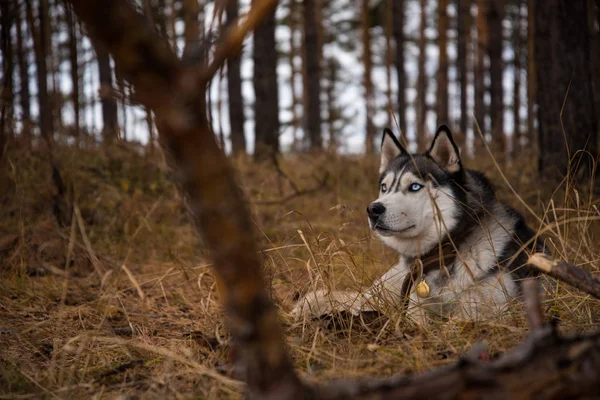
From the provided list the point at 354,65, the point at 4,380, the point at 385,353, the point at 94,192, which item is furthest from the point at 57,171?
the point at 354,65

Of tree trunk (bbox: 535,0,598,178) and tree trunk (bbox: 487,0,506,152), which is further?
tree trunk (bbox: 487,0,506,152)

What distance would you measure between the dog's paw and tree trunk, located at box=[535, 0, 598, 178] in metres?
3.24

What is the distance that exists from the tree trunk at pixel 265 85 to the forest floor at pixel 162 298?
422 centimetres

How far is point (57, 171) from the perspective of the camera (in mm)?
4523

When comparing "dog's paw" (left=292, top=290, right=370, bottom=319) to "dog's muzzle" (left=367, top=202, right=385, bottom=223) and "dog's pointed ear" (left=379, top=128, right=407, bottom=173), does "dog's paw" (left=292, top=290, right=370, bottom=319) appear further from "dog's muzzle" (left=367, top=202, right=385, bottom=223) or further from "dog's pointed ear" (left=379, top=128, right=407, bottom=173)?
"dog's pointed ear" (left=379, top=128, right=407, bottom=173)

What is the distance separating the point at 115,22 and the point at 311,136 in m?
14.0

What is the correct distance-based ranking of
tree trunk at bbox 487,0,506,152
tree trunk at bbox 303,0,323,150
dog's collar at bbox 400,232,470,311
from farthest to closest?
tree trunk at bbox 303,0,323,150
tree trunk at bbox 487,0,506,152
dog's collar at bbox 400,232,470,311

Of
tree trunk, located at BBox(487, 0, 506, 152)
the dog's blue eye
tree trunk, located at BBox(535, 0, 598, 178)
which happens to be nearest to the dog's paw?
the dog's blue eye

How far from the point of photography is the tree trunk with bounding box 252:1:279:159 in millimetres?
10000

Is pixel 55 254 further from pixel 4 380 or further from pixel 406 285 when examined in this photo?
pixel 406 285

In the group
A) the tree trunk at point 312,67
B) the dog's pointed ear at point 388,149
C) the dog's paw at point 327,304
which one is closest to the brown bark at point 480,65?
Answer: the tree trunk at point 312,67

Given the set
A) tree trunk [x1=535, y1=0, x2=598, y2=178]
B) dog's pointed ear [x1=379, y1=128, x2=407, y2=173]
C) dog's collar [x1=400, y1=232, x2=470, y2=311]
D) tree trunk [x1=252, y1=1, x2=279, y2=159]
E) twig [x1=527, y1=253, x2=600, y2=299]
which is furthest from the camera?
tree trunk [x1=252, y1=1, x2=279, y2=159]

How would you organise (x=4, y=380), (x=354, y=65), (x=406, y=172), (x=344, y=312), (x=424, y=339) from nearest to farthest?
(x=4, y=380) → (x=424, y=339) → (x=344, y=312) → (x=406, y=172) → (x=354, y=65)

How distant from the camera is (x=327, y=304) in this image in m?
2.53
